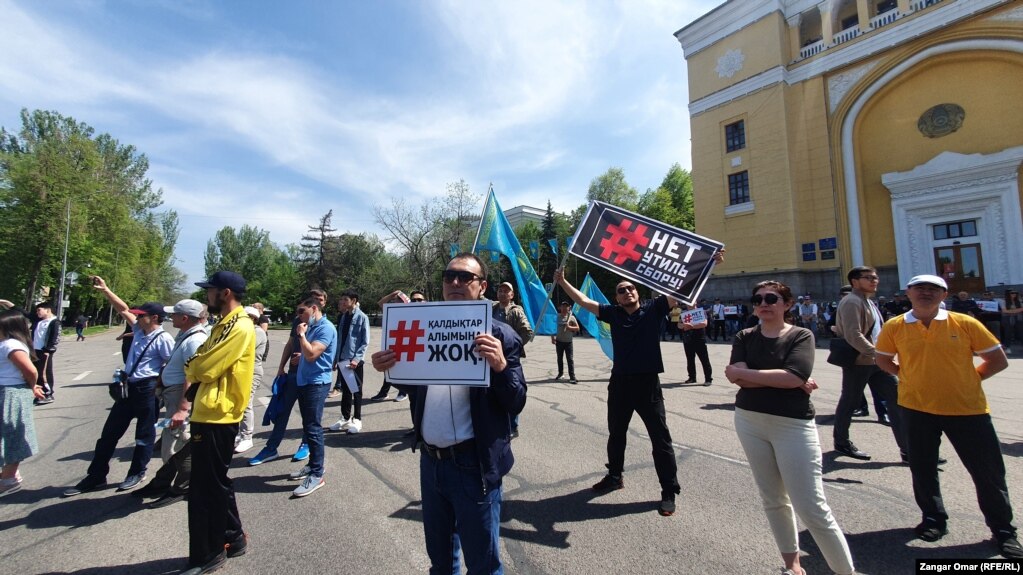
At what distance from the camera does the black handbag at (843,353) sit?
5145 millimetres

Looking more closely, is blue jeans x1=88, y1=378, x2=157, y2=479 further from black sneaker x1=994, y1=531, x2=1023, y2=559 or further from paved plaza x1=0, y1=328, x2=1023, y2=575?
black sneaker x1=994, y1=531, x2=1023, y2=559

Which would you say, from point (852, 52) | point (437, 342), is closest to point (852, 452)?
point (437, 342)

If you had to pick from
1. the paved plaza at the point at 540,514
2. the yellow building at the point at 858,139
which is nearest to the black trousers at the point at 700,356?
the paved plaza at the point at 540,514

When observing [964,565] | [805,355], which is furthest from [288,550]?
[964,565]

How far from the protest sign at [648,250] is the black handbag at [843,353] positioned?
2117mm

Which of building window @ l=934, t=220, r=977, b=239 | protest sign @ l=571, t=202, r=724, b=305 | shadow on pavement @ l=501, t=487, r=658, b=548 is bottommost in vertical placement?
shadow on pavement @ l=501, t=487, r=658, b=548

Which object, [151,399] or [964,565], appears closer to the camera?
[964,565]

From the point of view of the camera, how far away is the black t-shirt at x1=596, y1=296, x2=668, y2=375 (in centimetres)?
414

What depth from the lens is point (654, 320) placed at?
14.0 ft

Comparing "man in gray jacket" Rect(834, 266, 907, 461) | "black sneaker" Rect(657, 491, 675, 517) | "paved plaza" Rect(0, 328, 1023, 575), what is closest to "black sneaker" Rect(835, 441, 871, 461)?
"man in gray jacket" Rect(834, 266, 907, 461)

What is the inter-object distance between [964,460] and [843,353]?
204 cm

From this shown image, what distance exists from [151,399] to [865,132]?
3001 centimetres

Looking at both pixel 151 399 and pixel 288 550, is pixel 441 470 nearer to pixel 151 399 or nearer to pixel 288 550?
pixel 288 550

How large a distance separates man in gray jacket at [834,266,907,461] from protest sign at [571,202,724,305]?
1826 millimetres
